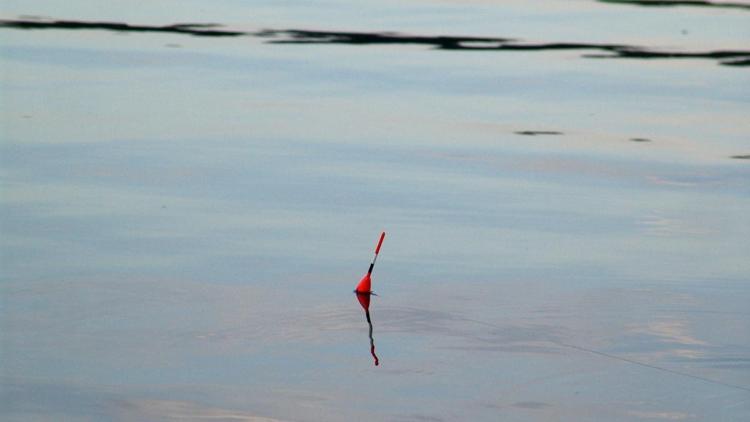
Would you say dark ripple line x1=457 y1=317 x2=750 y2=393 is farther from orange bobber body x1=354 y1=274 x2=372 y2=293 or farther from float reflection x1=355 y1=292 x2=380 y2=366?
orange bobber body x1=354 y1=274 x2=372 y2=293

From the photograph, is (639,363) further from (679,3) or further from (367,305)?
(679,3)

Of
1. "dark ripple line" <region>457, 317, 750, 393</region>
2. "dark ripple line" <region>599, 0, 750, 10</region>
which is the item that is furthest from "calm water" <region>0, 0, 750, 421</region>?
"dark ripple line" <region>599, 0, 750, 10</region>

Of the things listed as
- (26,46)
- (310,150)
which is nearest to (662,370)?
(310,150)

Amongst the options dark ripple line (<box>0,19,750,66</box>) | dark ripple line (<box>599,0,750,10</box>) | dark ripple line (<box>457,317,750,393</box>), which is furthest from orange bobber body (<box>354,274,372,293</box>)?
dark ripple line (<box>599,0,750,10</box>)

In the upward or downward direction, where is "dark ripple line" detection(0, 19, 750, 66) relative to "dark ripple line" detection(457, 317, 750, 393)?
downward

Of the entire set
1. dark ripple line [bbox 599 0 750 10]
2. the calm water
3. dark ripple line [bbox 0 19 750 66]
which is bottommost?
dark ripple line [bbox 599 0 750 10]

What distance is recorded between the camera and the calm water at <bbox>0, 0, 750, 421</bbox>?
5.26 m

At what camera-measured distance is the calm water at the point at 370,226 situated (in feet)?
17.3

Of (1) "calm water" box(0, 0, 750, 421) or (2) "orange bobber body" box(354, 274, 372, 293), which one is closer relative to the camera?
(1) "calm water" box(0, 0, 750, 421)

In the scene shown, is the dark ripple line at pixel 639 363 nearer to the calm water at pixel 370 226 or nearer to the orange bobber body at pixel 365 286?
the calm water at pixel 370 226

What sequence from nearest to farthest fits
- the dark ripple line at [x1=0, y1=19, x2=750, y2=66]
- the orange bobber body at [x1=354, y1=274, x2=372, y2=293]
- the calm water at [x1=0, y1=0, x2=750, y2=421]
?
the calm water at [x1=0, y1=0, x2=750, y2=421]
the orange bobber body at [x1=354, y1=274, x2=372, y2=293]
the dark ripple line at [x1=0, y1=19, x2=750, y2=66]

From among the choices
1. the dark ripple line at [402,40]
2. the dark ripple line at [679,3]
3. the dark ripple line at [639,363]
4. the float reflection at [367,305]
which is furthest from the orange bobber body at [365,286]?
the dark ripple line at [679,3]

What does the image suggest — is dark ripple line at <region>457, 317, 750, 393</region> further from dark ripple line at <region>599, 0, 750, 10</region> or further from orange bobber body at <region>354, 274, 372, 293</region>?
dark ripple line at <region>599, 0, 750, 10</region>

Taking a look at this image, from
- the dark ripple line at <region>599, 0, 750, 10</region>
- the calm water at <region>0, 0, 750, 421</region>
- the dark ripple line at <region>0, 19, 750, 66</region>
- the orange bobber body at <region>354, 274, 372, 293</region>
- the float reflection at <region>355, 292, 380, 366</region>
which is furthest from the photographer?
the dark ripple line at <region>599, 0, 750, 10</region>
